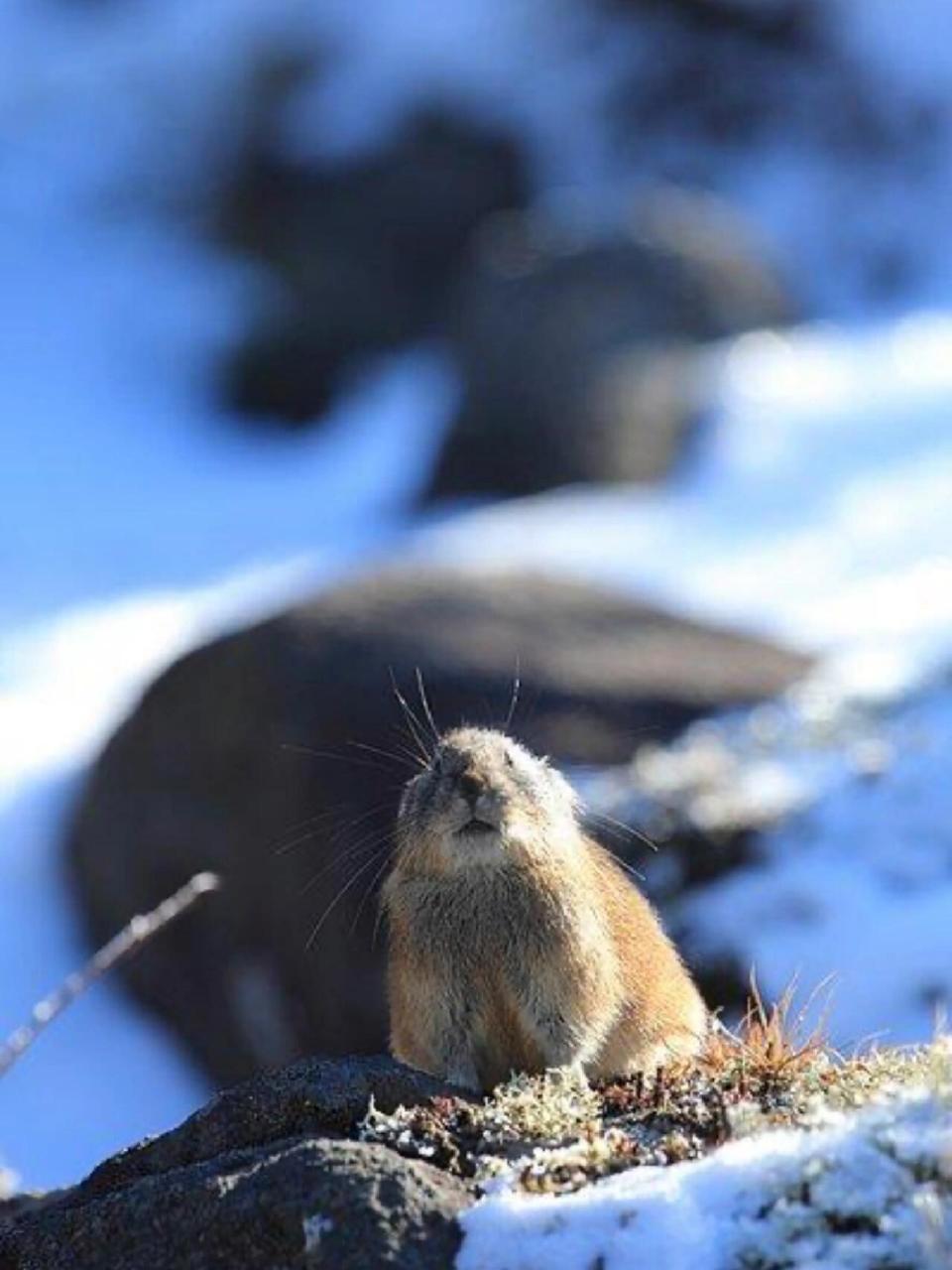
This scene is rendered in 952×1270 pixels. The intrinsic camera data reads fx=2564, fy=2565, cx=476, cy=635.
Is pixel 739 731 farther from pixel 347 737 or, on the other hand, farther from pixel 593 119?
→ pixel 593 119

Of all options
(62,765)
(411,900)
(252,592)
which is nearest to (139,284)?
(252,592)

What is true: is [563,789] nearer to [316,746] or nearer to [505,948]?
[505,948]

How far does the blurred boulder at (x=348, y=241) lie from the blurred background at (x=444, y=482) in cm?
5

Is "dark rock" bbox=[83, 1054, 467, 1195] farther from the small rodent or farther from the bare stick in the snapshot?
the small rodent

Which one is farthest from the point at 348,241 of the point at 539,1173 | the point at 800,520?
the point at 539,1173

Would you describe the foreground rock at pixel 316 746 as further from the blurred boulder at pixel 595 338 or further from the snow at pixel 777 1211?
the snow at pixel 777 1211

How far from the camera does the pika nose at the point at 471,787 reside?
607cm

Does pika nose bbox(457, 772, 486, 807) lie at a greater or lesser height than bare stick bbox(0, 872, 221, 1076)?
greater

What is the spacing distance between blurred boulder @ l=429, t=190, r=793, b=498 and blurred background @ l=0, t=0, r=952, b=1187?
5 centimetres

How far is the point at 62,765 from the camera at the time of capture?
47.7 ft

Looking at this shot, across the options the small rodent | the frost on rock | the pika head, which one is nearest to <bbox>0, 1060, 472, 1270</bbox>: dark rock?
the frost on rock

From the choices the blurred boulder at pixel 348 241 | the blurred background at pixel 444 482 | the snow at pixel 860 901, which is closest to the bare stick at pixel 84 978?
the blurred background at pixel 444 482

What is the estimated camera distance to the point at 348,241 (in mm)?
24797

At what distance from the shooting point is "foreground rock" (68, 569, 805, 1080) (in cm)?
1142
